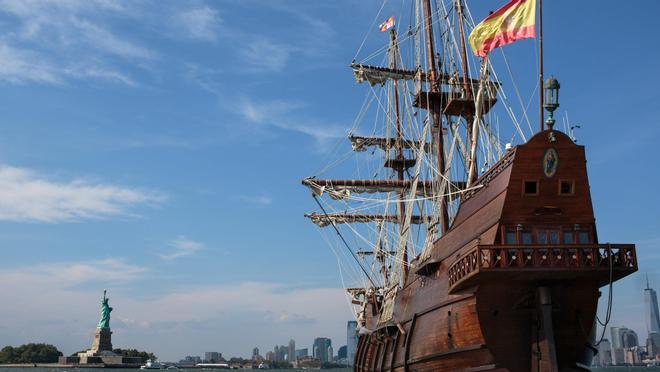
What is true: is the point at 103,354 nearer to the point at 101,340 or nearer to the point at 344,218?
the point at 101,340

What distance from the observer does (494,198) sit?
1001 inches

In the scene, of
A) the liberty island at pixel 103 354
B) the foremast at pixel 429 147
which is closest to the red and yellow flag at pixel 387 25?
the foremast at pixel 429 147

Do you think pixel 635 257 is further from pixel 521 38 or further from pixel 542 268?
pixel 521 38

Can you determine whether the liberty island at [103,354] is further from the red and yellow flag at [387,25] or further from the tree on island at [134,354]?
the red and yellow flag at [387,25]

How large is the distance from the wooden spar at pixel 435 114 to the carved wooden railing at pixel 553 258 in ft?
36.5

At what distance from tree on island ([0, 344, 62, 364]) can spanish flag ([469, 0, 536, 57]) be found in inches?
6745

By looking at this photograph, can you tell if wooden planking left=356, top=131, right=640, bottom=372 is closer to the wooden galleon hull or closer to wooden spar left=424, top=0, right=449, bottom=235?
the wooden galleon hull

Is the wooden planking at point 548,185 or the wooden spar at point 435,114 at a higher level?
the wooden spar at point 435,114

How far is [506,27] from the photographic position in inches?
1022

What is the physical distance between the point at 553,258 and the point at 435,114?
18.1m

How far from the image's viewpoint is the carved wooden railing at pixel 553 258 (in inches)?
896

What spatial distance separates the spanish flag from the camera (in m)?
25.0

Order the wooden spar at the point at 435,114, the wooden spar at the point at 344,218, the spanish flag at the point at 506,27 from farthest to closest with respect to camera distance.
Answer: the wooden spar at the point at 344,218, the wooden spar at the point at 435,114, the spanish flag at the point at 506,27

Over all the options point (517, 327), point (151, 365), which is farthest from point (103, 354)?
point (517, 327)
